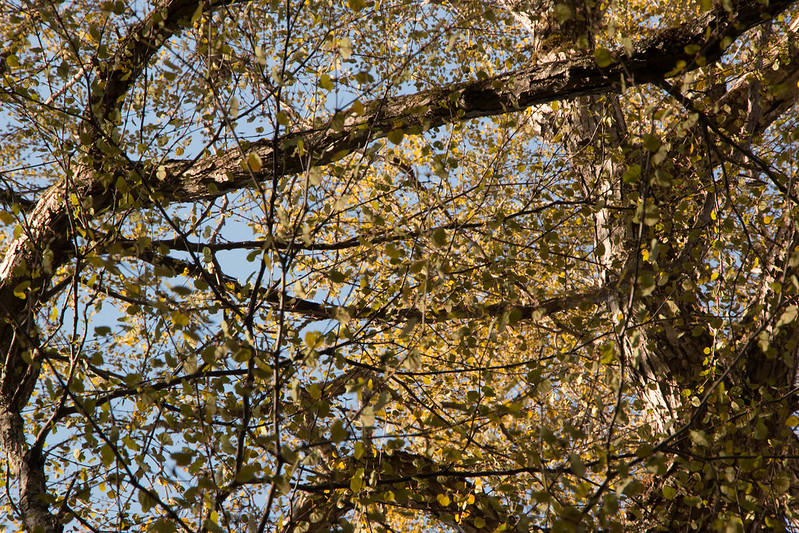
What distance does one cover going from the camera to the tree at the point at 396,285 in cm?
267

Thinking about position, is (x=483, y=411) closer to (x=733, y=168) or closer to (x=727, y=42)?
(x=727, y=42)

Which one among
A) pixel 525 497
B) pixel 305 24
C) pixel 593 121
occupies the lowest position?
pixel 525 497

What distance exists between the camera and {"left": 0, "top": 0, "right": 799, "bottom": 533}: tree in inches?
105

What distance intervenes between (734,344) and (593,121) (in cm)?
Result: 269

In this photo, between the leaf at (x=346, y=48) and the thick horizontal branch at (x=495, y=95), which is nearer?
the leaf at (x=346, y=48)

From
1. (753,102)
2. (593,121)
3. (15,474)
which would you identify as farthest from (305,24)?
(15,474)

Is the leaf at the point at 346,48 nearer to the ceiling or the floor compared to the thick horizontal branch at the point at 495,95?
nearer to the floor

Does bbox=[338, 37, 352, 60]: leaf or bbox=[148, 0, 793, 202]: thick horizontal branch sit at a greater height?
bbox=[148, 0, 793, 202]: thick horizontal branch

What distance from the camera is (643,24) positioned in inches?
348

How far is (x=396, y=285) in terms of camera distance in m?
4.12

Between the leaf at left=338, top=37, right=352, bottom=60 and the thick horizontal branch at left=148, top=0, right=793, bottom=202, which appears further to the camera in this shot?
the thick horizontal branch at left=148, top=0, right=793, bottom=202

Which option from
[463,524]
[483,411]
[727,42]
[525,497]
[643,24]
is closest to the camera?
[483,411]

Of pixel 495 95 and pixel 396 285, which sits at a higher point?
pixel 495 95

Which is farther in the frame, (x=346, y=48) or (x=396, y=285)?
(x=396, y=285)
